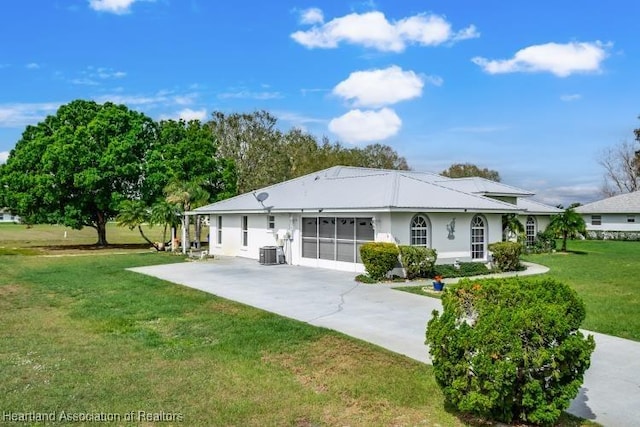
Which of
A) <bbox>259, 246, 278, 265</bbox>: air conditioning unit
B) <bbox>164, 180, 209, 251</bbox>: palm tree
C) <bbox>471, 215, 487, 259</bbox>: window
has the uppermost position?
<bbox>164, 180, 209, 251</bbox>: palm tree

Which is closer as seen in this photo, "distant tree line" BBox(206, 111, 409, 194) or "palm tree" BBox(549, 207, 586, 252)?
"palm tree" BBox(549, 207, 586, 252)

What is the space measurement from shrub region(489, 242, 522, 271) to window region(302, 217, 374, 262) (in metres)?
5.02

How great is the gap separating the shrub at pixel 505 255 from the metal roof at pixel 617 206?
30.4 m

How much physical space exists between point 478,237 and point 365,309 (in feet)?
30.7

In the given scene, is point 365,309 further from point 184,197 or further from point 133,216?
point 133,216

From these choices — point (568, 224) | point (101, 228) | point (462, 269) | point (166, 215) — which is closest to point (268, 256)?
point (462, 269)

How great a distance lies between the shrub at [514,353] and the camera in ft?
14.9

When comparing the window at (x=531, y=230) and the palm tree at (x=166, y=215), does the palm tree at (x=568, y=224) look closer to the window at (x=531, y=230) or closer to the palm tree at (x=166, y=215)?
the window at (x=531, y=230)

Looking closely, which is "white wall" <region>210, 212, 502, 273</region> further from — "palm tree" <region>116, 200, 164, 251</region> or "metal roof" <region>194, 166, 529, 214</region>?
"palm tree" <region>116, 200, 164, 251</region>

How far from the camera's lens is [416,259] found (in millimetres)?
15703

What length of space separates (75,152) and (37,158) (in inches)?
124

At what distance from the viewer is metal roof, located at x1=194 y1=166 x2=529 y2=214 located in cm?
1700

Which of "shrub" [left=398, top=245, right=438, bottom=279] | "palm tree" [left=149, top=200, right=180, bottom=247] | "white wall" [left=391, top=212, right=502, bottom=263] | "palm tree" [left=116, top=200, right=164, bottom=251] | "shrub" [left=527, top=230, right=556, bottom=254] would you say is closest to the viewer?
"shrub" [left=398, top=245, right=438, bottom=279]

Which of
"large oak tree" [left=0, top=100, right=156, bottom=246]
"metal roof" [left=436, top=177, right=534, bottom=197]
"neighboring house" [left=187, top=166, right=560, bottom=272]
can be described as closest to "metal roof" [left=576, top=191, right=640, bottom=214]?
"metal roof" [left=436, top=177, right=534, bottom=197]
